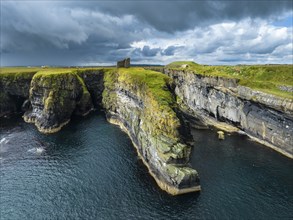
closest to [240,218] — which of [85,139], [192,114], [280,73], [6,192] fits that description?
[6,192]

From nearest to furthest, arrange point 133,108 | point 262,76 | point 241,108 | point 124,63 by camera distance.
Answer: point 133,108 → point 241,108 → point 262,76 → point 124,63

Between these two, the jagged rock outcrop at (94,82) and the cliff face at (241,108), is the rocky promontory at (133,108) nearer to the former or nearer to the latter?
the jagged rock outcrop at (94,82)

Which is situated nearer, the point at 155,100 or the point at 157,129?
the point at 157,129

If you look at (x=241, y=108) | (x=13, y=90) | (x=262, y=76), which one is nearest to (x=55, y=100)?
(x=13, y=90)

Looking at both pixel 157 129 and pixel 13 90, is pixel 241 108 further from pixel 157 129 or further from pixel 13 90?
pixel 13 90

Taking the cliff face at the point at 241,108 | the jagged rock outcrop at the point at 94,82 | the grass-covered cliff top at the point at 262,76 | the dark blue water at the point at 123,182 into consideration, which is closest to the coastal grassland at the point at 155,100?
the dark blue water at the point at 123,182
